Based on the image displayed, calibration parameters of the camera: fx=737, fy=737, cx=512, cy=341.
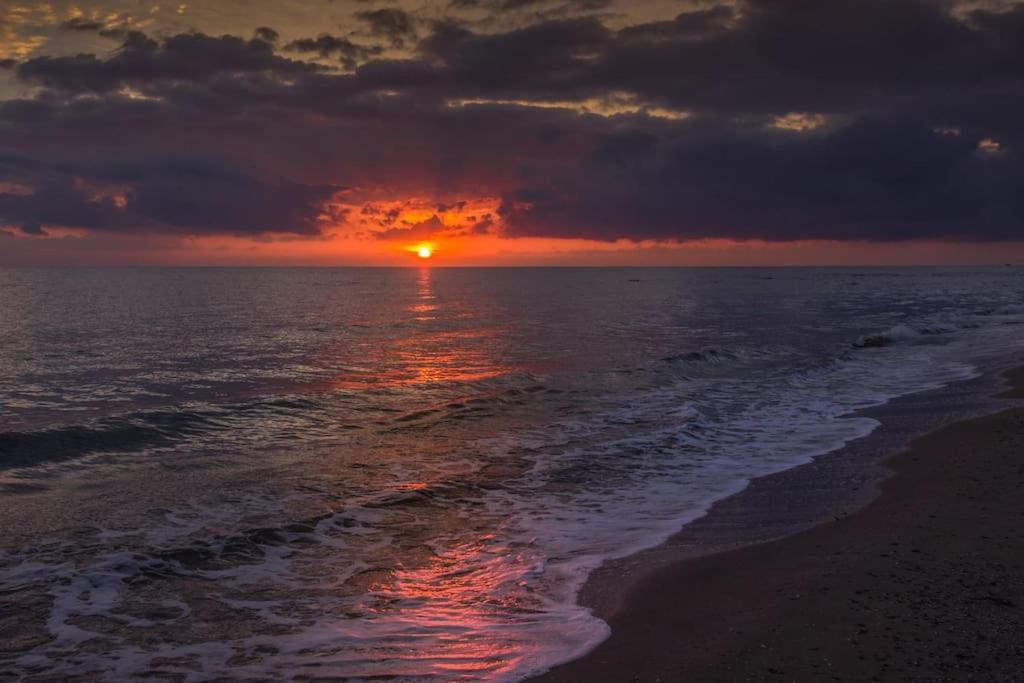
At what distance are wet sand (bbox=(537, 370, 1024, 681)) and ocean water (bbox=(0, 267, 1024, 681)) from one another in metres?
0.92

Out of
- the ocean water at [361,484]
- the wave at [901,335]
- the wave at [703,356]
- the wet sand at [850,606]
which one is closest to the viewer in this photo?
the wet sand at [850,606]

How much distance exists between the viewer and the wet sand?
20.9 ft

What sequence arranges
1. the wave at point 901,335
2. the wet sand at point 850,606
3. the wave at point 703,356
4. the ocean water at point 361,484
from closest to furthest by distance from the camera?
1. the wet sand at point 850,606
2. the ocean water at point 361,484
3. the wave at point 703,356
4. the wave at point 901,335

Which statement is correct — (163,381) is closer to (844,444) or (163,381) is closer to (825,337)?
(844,444)

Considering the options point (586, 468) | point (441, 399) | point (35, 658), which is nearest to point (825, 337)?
point (441, 399)

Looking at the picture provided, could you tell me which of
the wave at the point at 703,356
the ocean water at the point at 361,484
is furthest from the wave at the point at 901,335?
the wave at the point at 703,356

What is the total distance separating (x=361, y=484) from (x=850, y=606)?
9.05 meters

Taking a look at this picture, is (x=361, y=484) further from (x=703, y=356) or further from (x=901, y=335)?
(x=901, y=335)

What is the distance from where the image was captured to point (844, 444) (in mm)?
17266

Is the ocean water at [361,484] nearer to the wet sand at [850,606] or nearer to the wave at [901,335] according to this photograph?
the wet sand at [850,606]

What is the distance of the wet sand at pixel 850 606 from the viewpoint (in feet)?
20.9

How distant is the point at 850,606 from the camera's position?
7672mm

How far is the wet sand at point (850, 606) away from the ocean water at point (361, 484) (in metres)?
0.92

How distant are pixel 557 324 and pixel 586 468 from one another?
137ft
